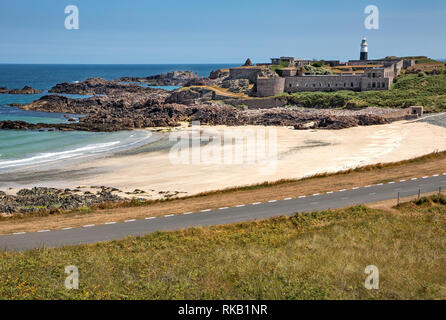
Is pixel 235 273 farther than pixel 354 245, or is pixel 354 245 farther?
pixel 354 245

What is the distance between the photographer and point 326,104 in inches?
2694

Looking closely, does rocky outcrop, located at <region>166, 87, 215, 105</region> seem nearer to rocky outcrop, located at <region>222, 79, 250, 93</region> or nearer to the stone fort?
rocky outcrop, located at <region>222, 79, 250, 93</region>

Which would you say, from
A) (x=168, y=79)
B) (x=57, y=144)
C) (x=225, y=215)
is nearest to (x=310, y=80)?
(x=57, y=144)

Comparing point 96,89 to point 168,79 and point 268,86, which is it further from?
point 268,86

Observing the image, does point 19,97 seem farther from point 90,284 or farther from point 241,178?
point 90,284

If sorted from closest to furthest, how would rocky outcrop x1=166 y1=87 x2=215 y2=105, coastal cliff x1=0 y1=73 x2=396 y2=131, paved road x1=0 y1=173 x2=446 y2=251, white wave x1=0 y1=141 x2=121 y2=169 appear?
1. paved road x1=0 y1=173 x2=446 y2=251
2. white wave x1=0 y1=141 x2=121 y2=169
3. coastal cliff x1=0 y1=73 x2=396 y2=131
4. rocky outcrop x1=166 y1=87 x2=215 y2=105

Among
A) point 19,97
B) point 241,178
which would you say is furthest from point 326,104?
point 19,97

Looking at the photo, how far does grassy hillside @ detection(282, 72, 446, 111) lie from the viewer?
209ft

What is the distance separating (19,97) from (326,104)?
69.3 meters

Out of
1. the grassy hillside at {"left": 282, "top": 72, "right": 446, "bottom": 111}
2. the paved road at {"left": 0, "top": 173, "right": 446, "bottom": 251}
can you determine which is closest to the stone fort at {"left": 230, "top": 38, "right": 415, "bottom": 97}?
the grassy hillside at {"left": 282, "top": 72, "right": 446, "bottom": 111}

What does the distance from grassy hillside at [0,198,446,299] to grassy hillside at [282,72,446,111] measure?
48524 mm

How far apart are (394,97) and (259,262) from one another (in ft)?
196

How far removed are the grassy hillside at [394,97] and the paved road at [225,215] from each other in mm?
41177

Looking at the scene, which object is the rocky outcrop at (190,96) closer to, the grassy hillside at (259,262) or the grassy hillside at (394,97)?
the grassy hillside at (394,97)
